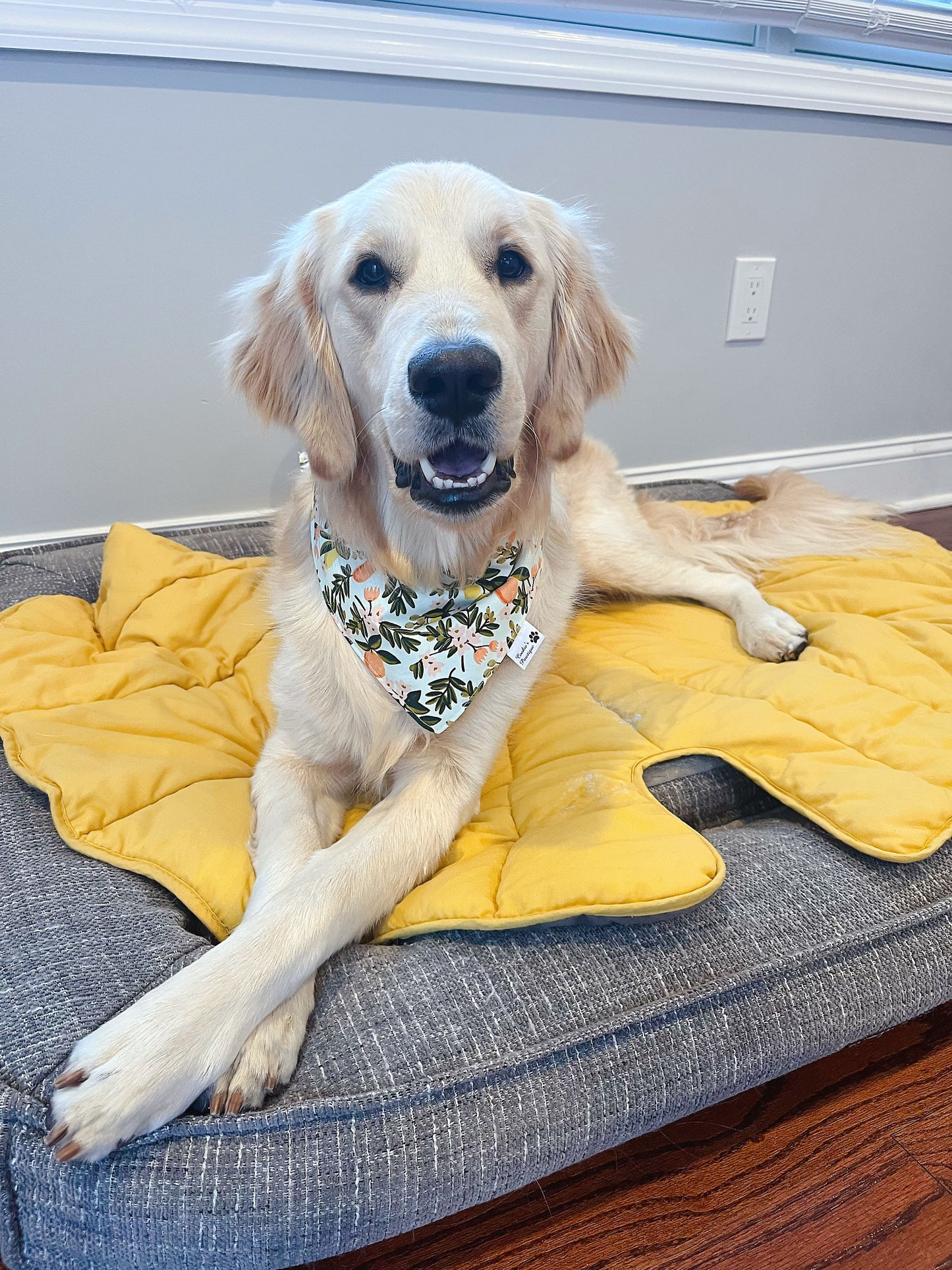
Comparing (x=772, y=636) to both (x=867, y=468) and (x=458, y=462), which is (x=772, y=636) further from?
(x=867, y=468)

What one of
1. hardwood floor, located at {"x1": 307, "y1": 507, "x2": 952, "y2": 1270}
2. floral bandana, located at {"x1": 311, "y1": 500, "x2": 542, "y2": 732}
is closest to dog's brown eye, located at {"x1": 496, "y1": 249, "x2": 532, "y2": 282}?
floral bandana, located at {"x1": 311, "y1": 500, "x2": 542, "y2": 732}

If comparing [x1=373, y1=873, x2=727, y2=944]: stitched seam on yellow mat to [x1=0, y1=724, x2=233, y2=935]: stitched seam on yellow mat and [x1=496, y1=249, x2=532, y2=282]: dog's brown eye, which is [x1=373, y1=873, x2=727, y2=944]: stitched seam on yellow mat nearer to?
[x1=0, y1=724, x2=233, y2=935]: stitched seam on yellow mat

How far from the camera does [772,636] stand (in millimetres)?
1773

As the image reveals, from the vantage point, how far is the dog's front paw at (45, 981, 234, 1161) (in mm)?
771

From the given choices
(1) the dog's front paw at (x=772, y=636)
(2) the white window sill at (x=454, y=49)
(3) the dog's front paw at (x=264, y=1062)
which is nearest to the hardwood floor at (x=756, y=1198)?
(3) the dog's front paw at (x=264, y=1062)

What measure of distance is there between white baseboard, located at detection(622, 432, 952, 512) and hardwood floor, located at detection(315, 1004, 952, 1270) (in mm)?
2168

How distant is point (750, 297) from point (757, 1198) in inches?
104

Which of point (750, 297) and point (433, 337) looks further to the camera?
point (750, 297)

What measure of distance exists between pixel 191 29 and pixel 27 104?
409 millimetres

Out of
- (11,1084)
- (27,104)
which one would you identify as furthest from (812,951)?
(27,104)

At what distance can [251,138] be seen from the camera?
80.7 inches

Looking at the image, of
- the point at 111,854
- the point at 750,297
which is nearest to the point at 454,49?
the point at 750,297

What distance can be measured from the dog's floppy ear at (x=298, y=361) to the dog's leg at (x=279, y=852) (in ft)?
1.55

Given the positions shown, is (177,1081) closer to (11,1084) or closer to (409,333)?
(11,1084)
